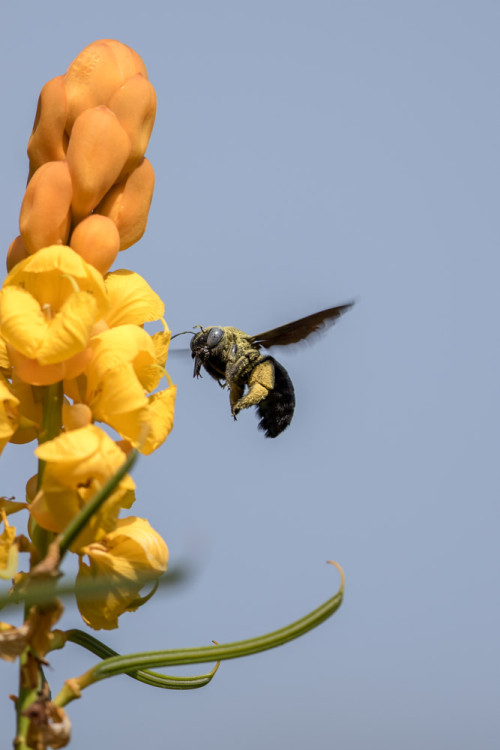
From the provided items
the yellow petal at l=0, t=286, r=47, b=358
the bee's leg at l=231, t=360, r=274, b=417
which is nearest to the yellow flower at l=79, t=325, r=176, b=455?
the yellow petal at l=0, t=286, r=47, b=358

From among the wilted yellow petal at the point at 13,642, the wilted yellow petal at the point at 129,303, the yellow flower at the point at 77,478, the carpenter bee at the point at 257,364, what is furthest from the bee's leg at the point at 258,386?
the wilted yellow petal at the point at 13,642

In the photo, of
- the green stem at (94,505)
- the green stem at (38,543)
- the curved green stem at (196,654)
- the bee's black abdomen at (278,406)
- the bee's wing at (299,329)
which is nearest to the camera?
the green stem at (94,505)

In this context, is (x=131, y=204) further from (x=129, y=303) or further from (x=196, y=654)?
(x=196, y=654)

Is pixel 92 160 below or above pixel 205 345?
above

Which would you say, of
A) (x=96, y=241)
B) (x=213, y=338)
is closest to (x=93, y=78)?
(x=96, y=241)

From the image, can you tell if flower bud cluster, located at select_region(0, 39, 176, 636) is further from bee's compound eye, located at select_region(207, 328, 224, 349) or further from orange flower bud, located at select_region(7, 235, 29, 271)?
bee's compound eye, located at select_region(207, 328, 224, 349)

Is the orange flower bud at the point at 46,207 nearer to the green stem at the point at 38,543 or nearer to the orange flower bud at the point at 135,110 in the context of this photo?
the orange flower bud at the point at 135,110
